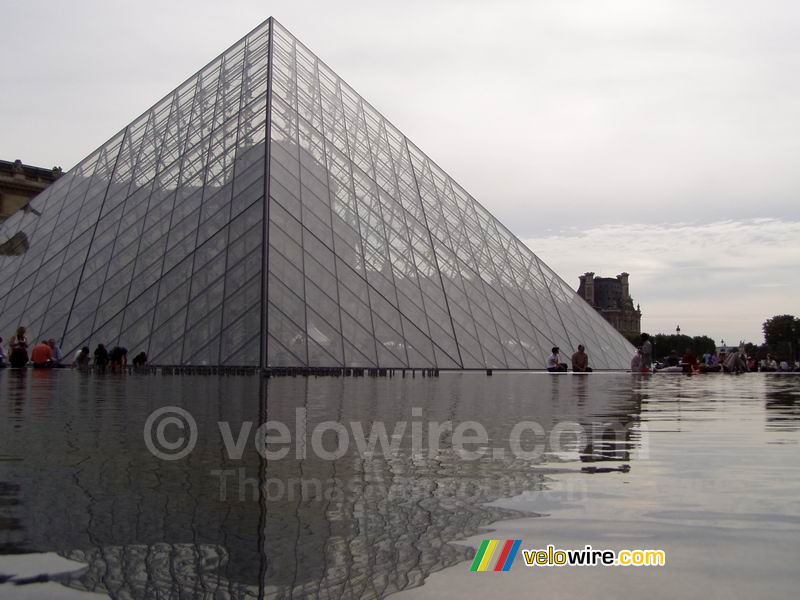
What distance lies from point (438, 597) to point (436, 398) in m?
9.59

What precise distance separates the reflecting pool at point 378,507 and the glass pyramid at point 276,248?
16.9m

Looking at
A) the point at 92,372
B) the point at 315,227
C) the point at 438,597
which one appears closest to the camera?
the point at 438,597

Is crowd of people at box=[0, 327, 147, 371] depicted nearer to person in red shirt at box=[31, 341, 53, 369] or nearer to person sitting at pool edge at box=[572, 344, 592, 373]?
person in red shirt at box=[31, 341, 53, 369]

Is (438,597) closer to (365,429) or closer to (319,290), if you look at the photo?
(365,429)

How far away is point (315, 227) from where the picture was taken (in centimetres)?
2658

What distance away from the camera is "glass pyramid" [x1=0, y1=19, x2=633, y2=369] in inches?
972

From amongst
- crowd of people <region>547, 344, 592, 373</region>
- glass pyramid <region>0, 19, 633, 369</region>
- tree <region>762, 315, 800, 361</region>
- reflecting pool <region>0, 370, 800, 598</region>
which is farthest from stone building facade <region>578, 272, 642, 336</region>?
reflecting pool <region>0, 370, 800, 598</region>

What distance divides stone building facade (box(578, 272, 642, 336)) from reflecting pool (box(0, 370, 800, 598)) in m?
171

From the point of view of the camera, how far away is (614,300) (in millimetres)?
183750

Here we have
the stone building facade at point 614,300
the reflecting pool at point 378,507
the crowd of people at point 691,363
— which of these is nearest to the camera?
the reflecting pool at point 378,507

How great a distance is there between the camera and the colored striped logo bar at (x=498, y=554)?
2.37 metres

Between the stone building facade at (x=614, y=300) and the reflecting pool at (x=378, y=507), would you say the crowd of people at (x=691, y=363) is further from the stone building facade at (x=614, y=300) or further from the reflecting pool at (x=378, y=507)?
the stone building facade at (x=614, y=300)

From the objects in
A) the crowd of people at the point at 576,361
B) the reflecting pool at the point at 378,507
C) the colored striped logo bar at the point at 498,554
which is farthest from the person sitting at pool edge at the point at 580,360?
the colored striped logo bar at the point at 498,554

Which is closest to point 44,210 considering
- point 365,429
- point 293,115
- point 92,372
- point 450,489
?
point 293,115
